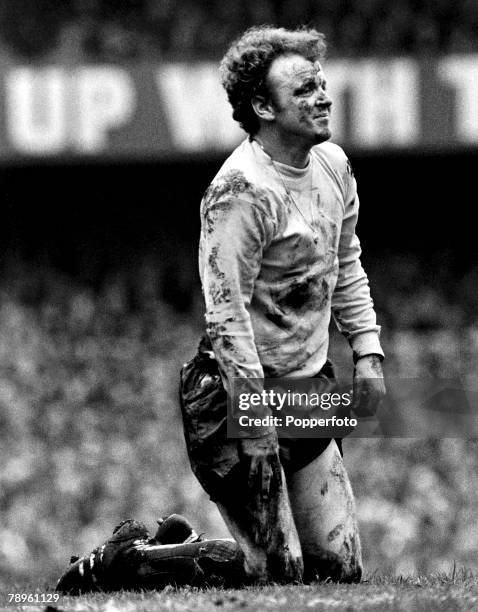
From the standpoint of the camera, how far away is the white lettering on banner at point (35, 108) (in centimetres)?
1573

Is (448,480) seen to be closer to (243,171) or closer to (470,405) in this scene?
(470,405)

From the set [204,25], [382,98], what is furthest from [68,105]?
[382,98]

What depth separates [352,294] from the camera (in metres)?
5.57

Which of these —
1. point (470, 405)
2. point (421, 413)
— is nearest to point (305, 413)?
point (421, 413)

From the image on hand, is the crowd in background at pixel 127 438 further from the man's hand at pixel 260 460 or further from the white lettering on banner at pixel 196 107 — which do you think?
the man's hand at pixel 260 460

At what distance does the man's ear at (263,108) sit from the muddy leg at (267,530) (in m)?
1.18

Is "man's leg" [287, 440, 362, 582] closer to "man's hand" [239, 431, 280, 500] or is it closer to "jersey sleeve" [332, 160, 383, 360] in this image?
"man's hand" [239, 431, 280, 500]

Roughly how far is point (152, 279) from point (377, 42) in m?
3.63

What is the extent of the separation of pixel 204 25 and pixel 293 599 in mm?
13291

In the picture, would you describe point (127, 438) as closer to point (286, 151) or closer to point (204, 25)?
point (204, 25)

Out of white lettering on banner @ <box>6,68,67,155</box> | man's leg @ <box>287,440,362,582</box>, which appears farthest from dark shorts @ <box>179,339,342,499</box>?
white lettering on banner @ <box>6,68,67,155</box>

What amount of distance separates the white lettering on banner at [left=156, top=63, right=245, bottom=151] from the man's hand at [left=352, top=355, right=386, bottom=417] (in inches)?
406

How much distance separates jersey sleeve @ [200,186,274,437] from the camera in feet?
16.7

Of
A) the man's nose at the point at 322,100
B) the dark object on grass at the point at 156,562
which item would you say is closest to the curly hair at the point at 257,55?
the man's nose at the point at 322,100
